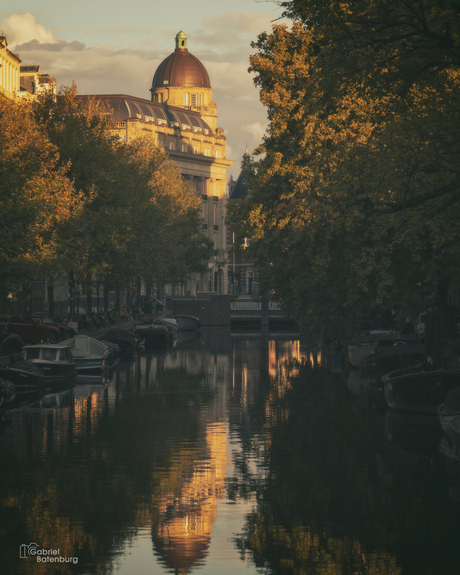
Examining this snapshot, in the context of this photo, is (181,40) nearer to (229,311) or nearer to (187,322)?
(229,311)

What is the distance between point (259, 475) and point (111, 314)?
2664 inches

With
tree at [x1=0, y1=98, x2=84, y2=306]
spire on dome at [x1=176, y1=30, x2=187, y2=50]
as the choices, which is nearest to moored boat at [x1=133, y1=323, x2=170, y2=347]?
tree at [x1=0, y1=98, x2=84, y2=306]

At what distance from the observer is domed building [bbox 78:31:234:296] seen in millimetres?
164250

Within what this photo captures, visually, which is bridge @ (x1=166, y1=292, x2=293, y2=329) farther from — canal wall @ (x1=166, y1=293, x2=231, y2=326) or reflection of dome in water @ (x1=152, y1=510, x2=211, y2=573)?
reflection of dome in water @ (x1=152, y1=510, x2=211, y2=573)

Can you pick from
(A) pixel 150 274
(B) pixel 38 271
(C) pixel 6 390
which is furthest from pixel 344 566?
(A) pixel 150 274

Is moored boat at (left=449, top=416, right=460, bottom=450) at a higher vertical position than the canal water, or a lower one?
higher

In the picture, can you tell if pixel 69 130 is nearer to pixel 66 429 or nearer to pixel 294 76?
pixel 294 76

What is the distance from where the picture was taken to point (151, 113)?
15462 centimetres

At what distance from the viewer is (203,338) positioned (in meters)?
87.9

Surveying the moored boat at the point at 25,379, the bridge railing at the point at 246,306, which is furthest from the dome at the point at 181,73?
the moored boat at the point at 25,379

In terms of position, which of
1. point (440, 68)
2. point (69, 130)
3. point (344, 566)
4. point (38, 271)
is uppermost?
point (69, 130)

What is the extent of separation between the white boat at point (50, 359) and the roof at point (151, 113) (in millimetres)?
93409

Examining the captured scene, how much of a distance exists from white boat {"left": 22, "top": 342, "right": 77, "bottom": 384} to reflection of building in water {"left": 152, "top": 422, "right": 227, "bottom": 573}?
59.0 ft

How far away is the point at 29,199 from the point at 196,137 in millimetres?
123159
